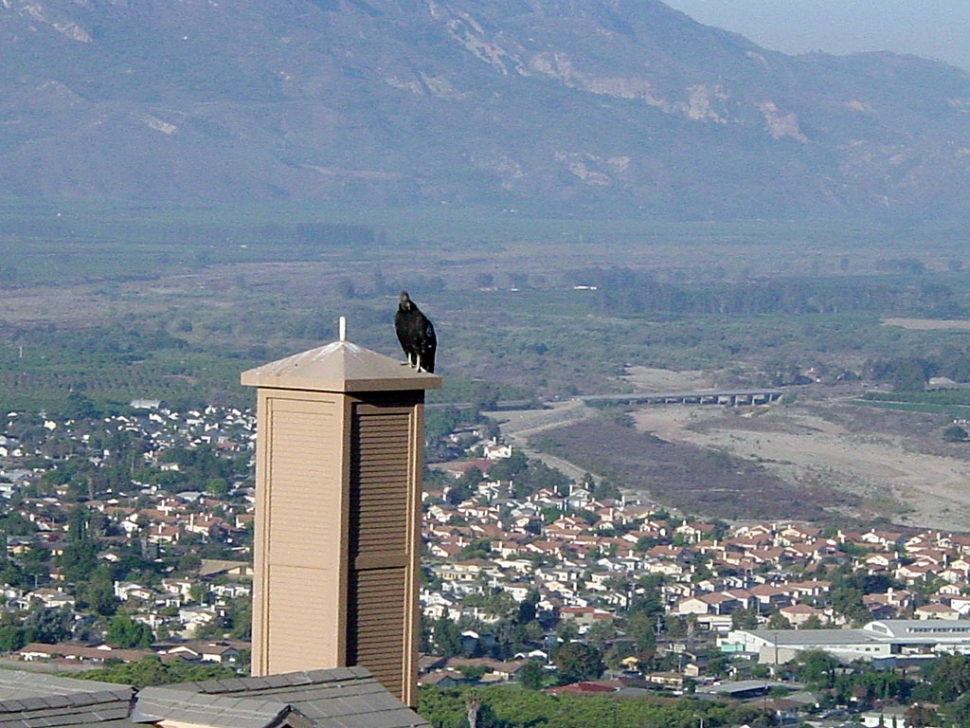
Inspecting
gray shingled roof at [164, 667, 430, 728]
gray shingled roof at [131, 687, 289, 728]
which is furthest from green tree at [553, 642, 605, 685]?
gray shingled roof at [131, 687, 289, 728]

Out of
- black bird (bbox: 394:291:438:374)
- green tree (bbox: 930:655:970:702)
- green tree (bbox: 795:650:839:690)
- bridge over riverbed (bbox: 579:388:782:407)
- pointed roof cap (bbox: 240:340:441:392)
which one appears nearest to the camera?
pointed roof cap (bbox: 240:340:441:392)

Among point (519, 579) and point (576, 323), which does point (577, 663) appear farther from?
point (576, 323)

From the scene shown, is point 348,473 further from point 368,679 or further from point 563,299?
point 563,299

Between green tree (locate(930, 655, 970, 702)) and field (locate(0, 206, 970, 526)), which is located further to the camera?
field (locate(0, 206, 970, 526))

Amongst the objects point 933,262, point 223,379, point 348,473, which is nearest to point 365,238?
point 933,262

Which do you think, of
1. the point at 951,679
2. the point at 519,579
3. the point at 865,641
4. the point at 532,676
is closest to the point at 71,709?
the point at 951,679

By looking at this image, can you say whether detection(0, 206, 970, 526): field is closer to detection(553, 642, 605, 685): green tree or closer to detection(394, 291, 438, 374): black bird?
detection(553, 642, 605, 685): green tree
